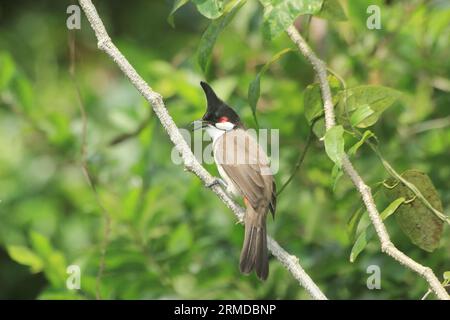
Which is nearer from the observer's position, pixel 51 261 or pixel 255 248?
pixel 255 248

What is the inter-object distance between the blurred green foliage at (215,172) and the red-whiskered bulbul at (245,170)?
19cm

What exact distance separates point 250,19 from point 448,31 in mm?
827

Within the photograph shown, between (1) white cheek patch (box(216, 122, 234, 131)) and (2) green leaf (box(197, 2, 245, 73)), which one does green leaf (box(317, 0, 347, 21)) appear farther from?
(1) white cheek patch (box(216, 122, 234, 131))

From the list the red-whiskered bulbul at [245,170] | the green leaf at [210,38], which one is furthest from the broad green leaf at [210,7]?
the red-whiskered bulbul at [245,170]

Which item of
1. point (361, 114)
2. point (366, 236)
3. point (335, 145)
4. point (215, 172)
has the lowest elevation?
point (366, 236)

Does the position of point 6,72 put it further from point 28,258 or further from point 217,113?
point 217,113

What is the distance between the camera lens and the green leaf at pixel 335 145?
2.00m

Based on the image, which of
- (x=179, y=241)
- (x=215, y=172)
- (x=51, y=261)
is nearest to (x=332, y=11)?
(x=215, y=172)

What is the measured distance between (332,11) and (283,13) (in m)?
0.47

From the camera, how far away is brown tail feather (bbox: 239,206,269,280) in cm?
253

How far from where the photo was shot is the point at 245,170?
9.36 ft

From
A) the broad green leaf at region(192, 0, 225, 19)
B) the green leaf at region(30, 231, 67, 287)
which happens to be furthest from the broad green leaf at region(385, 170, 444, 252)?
the green leaf at region(30, 231, 67, 287)

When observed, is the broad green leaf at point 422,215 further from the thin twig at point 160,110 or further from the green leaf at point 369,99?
the thin twig at point 160,110

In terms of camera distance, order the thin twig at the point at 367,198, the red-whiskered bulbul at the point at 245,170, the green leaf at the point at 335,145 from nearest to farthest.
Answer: the thin twig at the point at 367,198 < the green leaf at the point at 335,145 < the red-whiskered bulbul at the point at 245,170
